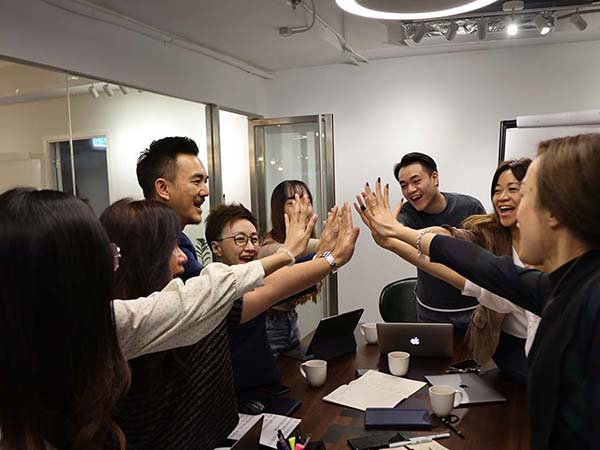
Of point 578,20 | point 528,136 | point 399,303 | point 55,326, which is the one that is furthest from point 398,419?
point 528,136

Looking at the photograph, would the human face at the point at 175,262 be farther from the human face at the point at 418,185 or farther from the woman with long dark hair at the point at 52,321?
the human face at the point at 418,185

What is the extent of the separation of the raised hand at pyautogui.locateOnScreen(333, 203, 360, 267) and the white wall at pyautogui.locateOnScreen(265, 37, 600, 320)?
9.81 ft

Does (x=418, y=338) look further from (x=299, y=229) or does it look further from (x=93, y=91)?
(x=93, y=91)

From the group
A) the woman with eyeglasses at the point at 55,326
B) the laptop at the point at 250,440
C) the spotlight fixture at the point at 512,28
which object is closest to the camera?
the woman with eyeglasses at the point at 55,326

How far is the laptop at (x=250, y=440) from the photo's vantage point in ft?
4.08

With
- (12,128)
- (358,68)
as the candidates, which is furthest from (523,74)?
(12,128)

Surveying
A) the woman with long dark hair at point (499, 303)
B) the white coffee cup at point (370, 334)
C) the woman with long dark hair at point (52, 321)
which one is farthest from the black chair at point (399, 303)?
the woman with long dark hair at point (52, 321)

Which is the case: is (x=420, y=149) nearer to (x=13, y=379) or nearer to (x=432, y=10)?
(x=432, y=10)

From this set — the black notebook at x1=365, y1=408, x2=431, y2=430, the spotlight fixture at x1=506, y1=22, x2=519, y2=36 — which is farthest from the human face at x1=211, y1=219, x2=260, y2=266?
the spotlight fixture at x1=506, y1=22, x2=519, y2=36

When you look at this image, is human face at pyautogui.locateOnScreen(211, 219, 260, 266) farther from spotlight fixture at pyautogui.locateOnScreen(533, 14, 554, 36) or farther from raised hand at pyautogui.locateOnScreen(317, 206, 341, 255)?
spotlight fixture at pyautogui.locateOnScreen(533, 14, 554, 36)

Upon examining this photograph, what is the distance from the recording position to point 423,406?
69.7 inches

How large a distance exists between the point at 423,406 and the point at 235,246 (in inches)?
41.2

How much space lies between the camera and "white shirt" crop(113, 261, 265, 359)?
1126mm

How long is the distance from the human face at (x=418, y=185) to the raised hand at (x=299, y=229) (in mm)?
1566
